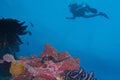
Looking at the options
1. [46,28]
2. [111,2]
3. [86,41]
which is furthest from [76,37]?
[111,2]

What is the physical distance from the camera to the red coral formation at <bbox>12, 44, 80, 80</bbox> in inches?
216

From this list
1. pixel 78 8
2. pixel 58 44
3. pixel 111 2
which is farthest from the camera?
pixel 58 44

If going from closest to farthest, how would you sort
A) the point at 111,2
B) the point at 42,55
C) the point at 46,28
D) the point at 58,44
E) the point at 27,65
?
the point at 27,65 < the point at 42,55 < the point at 111,2 < the point at 46,28 < the point at 58,44

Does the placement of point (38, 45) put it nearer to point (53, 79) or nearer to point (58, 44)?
point (58, 44)

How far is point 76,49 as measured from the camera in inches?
2000

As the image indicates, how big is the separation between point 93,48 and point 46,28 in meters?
10.1

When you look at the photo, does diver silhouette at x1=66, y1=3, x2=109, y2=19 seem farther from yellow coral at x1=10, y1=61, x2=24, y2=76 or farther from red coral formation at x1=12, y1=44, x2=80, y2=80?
yellow coral at x1=10, y1=61, x2=24, y2=76

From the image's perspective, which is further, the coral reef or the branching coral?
the branching coral

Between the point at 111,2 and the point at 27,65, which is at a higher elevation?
the point at 111,2

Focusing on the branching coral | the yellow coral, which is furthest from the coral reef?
the branching coral

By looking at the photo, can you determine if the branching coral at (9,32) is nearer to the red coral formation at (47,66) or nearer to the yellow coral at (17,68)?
the red coral formation at (47,66)

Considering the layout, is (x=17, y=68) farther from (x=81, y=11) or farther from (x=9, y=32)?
(x=81, y=11)

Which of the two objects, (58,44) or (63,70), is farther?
(58,44)

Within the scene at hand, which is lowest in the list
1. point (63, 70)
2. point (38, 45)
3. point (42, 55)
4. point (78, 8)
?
point (63, 70)
